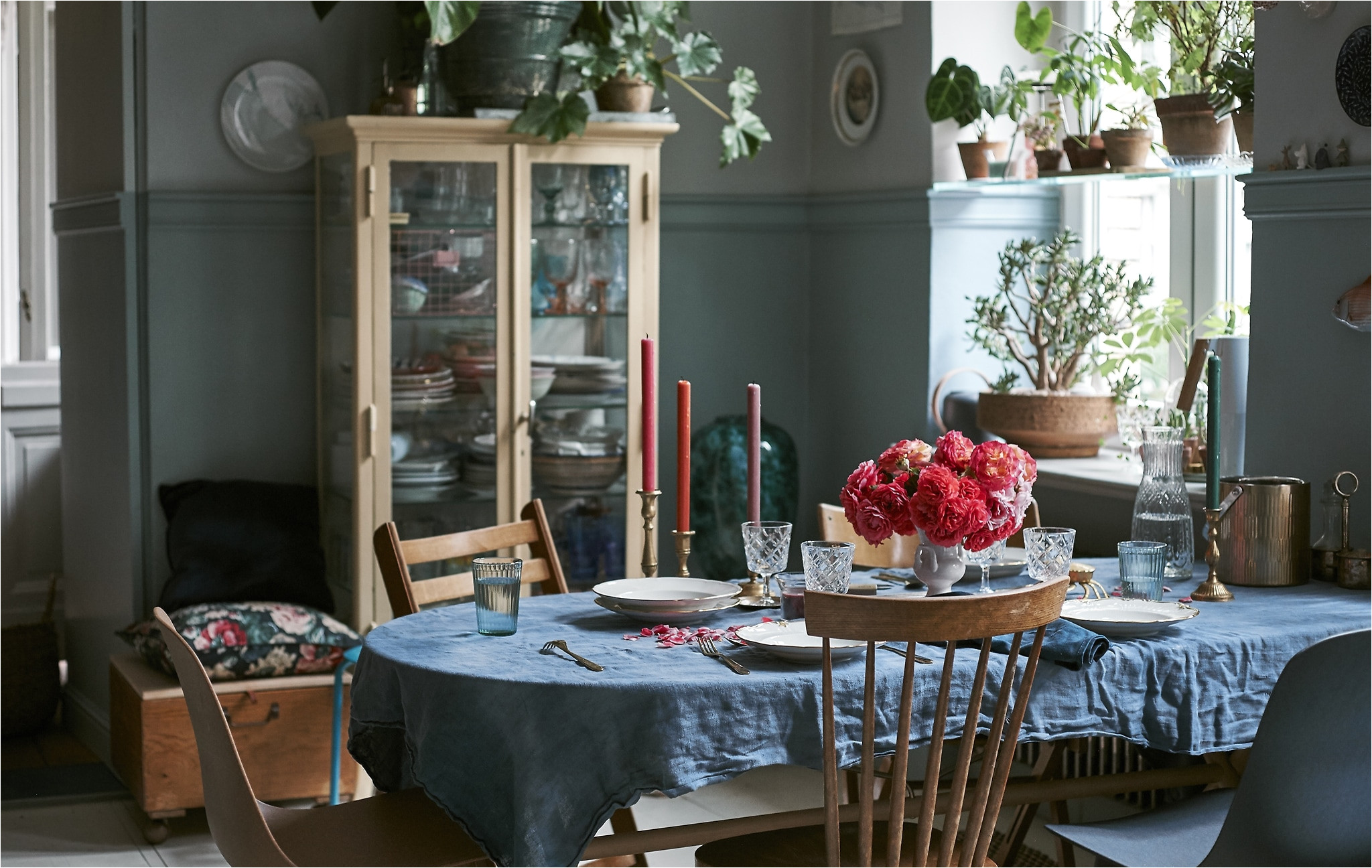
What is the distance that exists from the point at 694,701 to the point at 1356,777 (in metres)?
0.87

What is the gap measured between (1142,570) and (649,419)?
0.89 metres

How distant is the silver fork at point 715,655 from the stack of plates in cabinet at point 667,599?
139 mm

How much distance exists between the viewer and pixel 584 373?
4.23 metres

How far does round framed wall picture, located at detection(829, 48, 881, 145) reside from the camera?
4309mm

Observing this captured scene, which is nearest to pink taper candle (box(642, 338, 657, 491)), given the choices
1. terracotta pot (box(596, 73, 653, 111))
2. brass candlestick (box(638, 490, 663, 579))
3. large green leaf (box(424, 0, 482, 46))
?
brass candlestick (box(638, 490, 663, 579))

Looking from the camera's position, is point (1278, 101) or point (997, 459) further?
point (1278, 101)

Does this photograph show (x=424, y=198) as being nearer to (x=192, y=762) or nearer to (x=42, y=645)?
(x=192, y=762)

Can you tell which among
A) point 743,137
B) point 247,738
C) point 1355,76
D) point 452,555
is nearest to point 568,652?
point 452,555

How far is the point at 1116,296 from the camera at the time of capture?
12.3ft

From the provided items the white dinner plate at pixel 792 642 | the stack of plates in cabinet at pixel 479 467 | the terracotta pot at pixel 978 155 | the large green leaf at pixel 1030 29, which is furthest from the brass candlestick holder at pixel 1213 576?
the stack of plates in cabinet at pixel 479 467

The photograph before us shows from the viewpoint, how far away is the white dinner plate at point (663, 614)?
2.43 m

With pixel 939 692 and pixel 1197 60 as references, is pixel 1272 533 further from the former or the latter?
pixel 1197 60

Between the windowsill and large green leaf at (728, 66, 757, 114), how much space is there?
4.42 ft

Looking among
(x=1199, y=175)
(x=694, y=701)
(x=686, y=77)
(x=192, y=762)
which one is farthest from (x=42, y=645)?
(x=1199, y=175)
